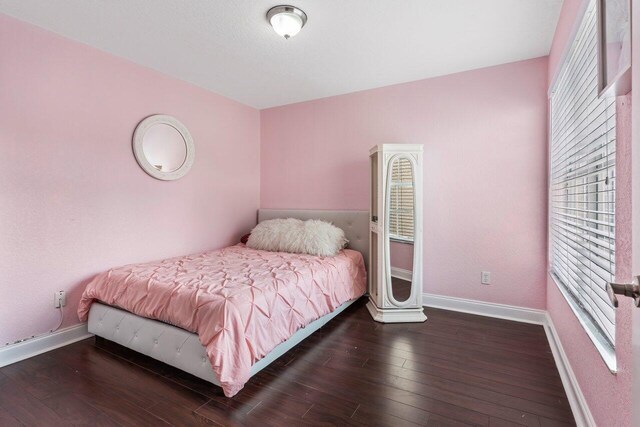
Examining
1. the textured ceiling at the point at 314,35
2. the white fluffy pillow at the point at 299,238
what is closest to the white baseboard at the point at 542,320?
the white fluffy pillow at the point at 299,238

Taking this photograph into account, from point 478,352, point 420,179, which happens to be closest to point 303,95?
point 420,179

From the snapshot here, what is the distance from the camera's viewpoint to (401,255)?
2848 millimetres

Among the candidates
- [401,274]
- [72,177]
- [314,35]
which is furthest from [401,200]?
[72,177]

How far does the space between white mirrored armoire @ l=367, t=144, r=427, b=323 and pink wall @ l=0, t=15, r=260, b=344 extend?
7.07 ft

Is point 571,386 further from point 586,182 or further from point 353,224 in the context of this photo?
point 353,224

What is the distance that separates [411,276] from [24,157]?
3.31 m

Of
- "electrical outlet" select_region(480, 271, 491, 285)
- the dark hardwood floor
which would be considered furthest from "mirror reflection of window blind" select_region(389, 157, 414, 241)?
the dark hardwood floor

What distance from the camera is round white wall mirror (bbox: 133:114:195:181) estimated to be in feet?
9.16

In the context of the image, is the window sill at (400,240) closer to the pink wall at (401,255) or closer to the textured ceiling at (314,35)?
the pink wall at (401,255)

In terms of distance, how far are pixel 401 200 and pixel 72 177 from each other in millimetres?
2858

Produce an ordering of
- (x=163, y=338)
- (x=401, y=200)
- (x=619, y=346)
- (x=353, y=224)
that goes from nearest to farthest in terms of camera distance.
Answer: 1. (x=619, y=346)
2. (x=163, y=338)
3. (x=401, y=200)
4. (x=353, y=224)

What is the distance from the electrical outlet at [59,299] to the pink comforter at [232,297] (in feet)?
0.43

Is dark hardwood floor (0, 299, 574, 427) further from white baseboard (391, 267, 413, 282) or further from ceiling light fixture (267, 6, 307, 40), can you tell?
ceiling light fixture (267, 6, 307, 40)

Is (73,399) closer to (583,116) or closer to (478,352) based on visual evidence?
(478,352)
